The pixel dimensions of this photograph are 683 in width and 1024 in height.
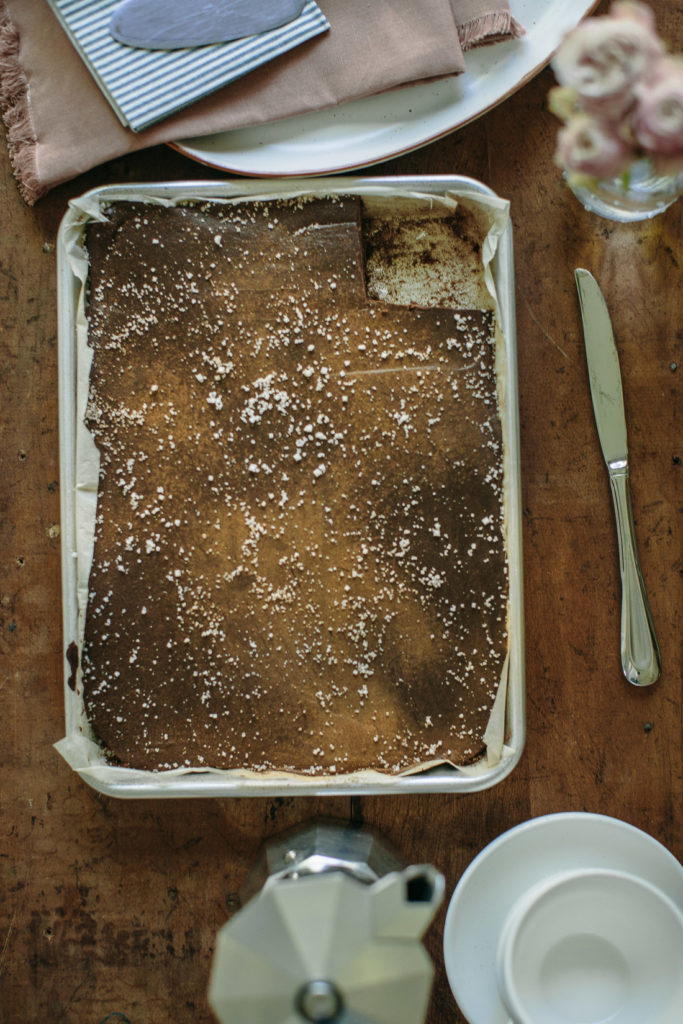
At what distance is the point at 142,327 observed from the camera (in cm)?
104

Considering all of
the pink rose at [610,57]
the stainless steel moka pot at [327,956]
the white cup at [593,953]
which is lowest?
the white cup at [593,953]

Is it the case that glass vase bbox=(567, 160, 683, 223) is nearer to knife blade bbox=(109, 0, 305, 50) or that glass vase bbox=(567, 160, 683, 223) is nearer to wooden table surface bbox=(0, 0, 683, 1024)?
wooden table surface bbox=(0, 0, 683, 1024)

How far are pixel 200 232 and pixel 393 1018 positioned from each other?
972 millimetres

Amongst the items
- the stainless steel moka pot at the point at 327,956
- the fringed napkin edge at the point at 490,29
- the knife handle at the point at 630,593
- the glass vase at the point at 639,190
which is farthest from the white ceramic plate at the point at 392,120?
the stainless steel moka pot at the point at 327,956

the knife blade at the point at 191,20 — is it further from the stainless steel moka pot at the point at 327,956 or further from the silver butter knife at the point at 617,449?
the stainless steel moka pot at the point at 327,956

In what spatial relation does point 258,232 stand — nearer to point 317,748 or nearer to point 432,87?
point 432,87

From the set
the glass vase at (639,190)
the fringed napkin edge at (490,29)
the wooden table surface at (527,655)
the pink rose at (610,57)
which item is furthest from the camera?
the wooden table surface at (527,655)

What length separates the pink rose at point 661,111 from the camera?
0.77 metres

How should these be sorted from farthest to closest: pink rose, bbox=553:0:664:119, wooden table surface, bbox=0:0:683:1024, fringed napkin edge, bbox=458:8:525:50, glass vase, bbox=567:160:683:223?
wooden table surface, bbox=0:0:683:1024
fringed napkin edge, bbox=458:8:525:50
glass vase, bbox=567:160:683:223
pink rose, bbox=553:0:664:119

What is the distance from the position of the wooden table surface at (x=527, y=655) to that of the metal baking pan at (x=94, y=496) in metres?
0.08

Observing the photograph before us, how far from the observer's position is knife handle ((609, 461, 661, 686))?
1.08 m

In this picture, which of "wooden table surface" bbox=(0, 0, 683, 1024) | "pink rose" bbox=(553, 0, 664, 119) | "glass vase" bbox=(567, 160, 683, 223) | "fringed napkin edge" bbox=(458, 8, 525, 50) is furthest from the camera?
"wooden table surface" bbox=(0, 0, 683, 1024)

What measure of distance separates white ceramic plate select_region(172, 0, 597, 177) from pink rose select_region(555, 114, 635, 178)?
25 cm

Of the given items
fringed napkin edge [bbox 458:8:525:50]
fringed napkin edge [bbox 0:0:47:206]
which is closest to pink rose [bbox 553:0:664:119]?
fringed napkin edge [bbox 458:8:525:50]
